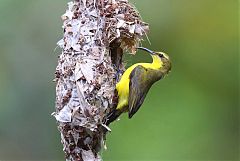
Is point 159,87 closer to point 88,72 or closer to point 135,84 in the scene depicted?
point 135,84

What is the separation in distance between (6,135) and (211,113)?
2410 millimetres

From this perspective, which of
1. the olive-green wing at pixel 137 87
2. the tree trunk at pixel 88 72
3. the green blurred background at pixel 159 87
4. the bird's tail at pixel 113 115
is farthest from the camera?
the green blurred background at pixel 159 87

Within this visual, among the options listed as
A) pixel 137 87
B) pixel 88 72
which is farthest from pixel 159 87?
pixel 88 72

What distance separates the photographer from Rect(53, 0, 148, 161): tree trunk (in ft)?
12.6

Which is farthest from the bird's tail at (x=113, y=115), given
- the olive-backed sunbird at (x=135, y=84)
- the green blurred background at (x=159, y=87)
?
the green blurred background at (x=159, y=87)

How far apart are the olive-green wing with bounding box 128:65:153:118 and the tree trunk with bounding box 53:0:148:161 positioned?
4.5 inches

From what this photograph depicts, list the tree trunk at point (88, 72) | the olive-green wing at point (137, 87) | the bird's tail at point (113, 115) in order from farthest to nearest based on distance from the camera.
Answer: the olive-green wing at point (137, 87) < the bird's tail at point (113, 115) < the tree trunk at point (88, 72)

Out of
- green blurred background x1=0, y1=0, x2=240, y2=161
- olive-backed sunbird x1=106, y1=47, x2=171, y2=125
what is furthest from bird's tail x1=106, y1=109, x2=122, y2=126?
green blurred background x1=0, y1=0, x2=240, y2=161

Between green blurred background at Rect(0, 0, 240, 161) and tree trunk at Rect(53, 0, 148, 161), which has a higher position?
tree trunk at Rect(53, 0, 148, 161)

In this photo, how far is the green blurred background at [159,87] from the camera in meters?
6.35

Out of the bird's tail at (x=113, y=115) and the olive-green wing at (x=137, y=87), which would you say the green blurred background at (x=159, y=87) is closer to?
the olive-green wing at (x=137, y=87)

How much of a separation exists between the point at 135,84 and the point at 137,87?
33 mm

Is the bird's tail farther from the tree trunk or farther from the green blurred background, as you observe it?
the green blurred background

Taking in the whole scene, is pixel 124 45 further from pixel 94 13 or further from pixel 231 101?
pixel 231 101
